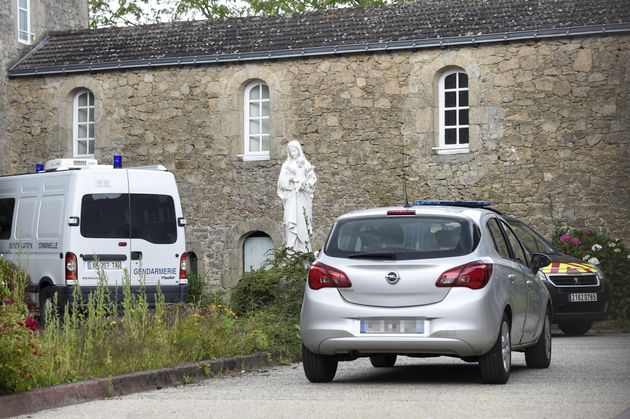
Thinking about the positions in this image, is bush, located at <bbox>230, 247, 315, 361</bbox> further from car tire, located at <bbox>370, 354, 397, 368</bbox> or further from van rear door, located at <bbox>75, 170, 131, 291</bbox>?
van rear door, located at <bbox>75, 170, 131, 291</bbox>

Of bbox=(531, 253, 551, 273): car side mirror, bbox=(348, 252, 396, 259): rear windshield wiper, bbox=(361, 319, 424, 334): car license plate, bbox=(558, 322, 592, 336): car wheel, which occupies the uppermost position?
bbox=(348, 252, 396, 259): rear windshield wiper

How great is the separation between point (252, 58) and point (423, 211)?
16347 mm

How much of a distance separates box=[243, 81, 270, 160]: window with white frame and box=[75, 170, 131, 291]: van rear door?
8.99 meters

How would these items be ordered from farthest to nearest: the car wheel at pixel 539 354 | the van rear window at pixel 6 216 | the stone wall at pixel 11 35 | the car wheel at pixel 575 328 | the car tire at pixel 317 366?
the stone wall at pixel 11 35 → the van rear window at pixel 6 216 → the car wheel at pixel 575 328 → the car wheel at pixel 539 354 → the car tire at pixel 317 366

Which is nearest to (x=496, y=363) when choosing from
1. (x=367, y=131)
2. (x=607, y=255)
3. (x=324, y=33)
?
(x=607, y=255)

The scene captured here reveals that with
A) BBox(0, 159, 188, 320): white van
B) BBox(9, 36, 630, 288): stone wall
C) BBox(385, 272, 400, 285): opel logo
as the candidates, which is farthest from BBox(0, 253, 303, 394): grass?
BBox(9, 36, 630, 288): stone wall

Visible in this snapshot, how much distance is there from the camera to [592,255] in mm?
23312

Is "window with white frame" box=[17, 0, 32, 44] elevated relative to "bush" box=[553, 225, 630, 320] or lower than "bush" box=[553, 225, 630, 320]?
elevated

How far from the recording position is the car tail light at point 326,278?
1176 cm

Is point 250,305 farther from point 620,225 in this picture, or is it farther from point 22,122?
point 22,122

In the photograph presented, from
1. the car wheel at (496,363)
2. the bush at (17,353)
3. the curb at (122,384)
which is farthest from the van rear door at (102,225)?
the bush at (17,353)

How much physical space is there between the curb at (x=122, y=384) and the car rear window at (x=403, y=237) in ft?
5.75

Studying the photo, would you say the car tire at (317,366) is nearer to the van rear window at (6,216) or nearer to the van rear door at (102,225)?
the van rear door at (102,225)

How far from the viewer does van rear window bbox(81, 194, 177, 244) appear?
1930cm
